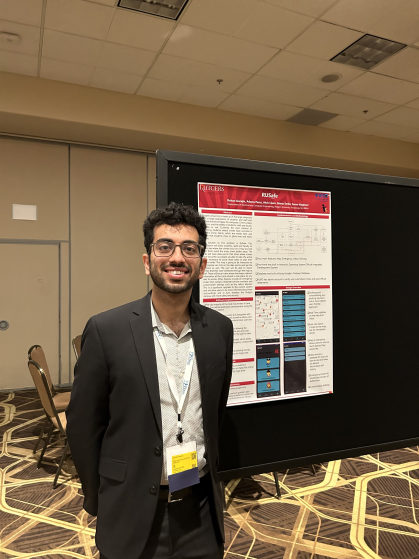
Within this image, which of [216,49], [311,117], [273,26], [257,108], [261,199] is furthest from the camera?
[311,117]

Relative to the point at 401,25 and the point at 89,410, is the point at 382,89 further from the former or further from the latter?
the point at 89,410

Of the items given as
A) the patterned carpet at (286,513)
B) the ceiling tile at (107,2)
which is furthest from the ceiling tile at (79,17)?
the patterned carpet at (286,513)

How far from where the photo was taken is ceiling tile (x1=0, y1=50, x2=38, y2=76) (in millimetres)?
4523

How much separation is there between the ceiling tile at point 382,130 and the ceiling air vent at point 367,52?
2.04 m

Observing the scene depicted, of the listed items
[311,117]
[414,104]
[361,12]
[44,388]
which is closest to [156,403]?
[44,388]

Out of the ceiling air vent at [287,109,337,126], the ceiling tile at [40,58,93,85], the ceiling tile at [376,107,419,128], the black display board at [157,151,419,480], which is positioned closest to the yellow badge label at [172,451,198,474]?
the black display board at [157,151,419,480]

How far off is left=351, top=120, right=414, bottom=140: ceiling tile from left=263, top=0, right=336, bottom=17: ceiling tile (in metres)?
3.26

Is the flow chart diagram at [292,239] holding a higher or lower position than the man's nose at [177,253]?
higher

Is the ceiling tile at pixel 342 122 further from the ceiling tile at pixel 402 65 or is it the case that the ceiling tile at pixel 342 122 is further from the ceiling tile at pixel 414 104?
the ceiling tile at pixel 402 65

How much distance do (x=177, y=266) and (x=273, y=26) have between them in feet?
12.5

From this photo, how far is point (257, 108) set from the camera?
20.0 ft

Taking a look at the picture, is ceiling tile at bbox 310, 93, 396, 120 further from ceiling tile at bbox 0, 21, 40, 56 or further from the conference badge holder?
the conference badge holder

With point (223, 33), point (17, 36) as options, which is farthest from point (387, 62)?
point (17, 36)

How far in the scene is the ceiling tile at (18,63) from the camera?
4523 mm
